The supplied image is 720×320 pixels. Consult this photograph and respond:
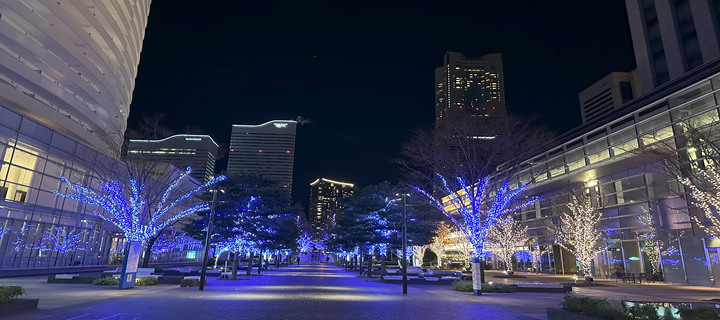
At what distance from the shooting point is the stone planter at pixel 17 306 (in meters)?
9.67

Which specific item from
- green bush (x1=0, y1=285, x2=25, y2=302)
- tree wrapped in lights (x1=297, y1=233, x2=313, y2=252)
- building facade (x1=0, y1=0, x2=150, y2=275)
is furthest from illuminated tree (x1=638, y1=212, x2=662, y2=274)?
tree wrapped in lights (x1=297, y1=233, x2=313, y2=252)

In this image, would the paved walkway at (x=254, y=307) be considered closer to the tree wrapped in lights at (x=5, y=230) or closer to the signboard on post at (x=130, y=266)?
the signboard on post at (x=130, y=266)

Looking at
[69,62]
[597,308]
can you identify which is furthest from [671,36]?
[69,62]

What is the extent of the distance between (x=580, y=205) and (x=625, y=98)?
271 ft

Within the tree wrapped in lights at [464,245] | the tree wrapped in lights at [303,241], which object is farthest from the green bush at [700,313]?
the tree wrapped in lights at [303,241]

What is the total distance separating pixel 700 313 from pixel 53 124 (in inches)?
1767

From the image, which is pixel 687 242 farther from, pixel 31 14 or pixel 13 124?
pixel 31 14

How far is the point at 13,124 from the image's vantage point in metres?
26.8

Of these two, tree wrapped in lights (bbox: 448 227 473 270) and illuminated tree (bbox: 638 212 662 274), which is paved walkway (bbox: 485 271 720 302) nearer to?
illuminated tree (bbox: 638 212 662 274)

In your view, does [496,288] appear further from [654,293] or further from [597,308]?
[597,308]

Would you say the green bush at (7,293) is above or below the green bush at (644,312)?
below

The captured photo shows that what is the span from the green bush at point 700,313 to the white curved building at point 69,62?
3179cm

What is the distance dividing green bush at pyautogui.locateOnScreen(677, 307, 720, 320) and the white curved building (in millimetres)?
31789

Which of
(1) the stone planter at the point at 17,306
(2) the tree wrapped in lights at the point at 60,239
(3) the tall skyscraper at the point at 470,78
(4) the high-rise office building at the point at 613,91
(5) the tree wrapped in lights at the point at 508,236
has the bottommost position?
(1) the stone planter at the point at 17,306
